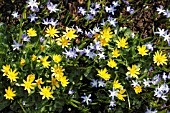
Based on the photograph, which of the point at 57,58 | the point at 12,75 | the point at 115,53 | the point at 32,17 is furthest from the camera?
the point at 32,17

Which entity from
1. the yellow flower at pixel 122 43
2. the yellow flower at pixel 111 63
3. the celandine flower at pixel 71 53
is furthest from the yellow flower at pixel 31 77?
the yellow flower at pixel 122 43

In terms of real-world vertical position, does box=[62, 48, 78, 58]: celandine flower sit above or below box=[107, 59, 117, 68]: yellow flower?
above

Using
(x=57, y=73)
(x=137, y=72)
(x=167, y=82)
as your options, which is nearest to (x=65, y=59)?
(x=57, y=73)

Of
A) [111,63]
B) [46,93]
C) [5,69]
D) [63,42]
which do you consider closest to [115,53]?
[111,63]

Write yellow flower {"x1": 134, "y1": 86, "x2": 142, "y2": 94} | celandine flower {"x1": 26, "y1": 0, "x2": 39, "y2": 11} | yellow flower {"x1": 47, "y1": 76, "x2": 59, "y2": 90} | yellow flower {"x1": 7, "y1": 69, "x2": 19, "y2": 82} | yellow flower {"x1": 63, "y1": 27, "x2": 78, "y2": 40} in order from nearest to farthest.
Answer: yellow flower {"x1": 7, "y1": 69, "x2": 19, "y2": 82} → yellow flower {"x1": 47, "y1": 76, "x2": 59, "y2": 90} → yellow flower {"x1": 134, "y1": 86, "x2": 142, "y2": 94} → yellow flower {"x1": 63, "y1": 27, "x2": 78, "y2": 40} → celandine flower {"x1": 26, "y1": 0, "x2": 39, "y2": 11}

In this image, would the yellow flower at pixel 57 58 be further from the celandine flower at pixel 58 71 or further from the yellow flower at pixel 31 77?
the yellow flower at pixel 31 77

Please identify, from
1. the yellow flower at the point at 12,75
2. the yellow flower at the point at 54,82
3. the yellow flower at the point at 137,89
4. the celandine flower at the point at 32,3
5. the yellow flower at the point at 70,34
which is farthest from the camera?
the celandine flower at the point at 32,3

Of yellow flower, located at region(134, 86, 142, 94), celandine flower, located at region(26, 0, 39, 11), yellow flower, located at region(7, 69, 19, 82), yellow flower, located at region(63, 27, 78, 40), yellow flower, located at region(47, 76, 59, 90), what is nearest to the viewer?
yellow flower, located at region(7, 69, 19, 82)

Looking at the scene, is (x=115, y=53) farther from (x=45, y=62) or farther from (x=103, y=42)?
(x=45, y=62)

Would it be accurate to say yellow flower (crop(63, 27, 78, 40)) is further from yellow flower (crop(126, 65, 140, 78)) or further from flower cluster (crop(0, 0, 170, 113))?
yellow flower (crop(126, 65, 140, 78))

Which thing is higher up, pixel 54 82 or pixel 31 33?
pixel 31 33

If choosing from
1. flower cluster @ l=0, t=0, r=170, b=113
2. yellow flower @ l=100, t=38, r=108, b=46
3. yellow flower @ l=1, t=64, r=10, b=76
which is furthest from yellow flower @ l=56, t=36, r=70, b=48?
yellow flower @ l=1, t=64, r=10, b=76

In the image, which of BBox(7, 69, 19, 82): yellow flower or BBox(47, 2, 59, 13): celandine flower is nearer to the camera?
BBox(7, 69, 19, 82): yellow flower

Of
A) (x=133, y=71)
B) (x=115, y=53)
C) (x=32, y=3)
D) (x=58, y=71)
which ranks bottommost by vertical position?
(x=58, y=71)
